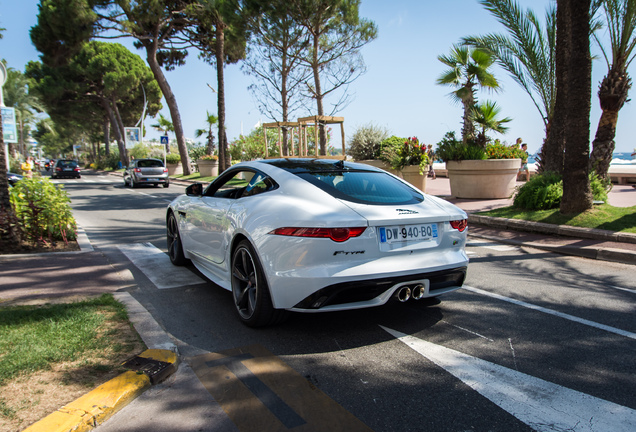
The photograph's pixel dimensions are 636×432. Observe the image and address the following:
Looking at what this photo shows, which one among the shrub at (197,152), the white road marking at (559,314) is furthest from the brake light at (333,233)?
the shrub at (197,152)

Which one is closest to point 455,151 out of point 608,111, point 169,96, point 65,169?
point 608,111

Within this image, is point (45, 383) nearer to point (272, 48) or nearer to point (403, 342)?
point (403, 342)

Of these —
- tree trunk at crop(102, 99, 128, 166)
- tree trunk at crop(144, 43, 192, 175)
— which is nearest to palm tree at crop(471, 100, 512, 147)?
tree trunk at crop(144, 43, 192, 175)

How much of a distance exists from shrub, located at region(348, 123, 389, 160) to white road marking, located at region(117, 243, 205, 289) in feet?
34.2

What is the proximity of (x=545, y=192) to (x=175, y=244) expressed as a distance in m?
7.46

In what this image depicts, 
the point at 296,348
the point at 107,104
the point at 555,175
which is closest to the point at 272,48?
the point at 555,175

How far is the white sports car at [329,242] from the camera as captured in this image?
3.34 meters

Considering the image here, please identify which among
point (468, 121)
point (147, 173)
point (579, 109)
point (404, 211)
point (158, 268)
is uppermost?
point (468, 121)

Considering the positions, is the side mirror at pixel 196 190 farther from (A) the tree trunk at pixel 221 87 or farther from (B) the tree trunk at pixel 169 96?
(B) the tree trunk at pixel 169 96

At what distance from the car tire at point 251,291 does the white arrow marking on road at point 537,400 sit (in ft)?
4.12

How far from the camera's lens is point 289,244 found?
3.41 meters

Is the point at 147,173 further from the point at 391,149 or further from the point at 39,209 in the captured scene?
the point at 39,209

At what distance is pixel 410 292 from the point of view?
3623 millimetres

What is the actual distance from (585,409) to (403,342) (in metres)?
1.31
